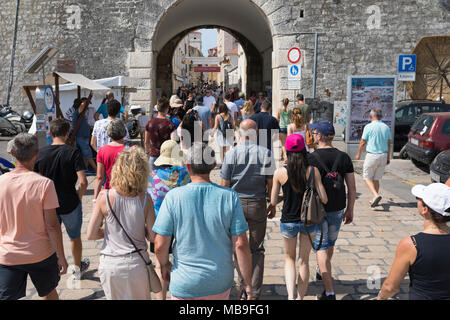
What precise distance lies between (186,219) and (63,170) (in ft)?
6.69

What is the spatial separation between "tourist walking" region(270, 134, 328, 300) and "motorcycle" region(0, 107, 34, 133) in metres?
13.4

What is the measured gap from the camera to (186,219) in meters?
2.75

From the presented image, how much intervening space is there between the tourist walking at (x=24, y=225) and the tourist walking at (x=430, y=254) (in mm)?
2457

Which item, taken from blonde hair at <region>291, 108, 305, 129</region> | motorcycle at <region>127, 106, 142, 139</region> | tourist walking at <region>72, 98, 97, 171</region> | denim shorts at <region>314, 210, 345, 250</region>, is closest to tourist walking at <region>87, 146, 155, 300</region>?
denim shorts at <region>314, 210, 345, 250</region>

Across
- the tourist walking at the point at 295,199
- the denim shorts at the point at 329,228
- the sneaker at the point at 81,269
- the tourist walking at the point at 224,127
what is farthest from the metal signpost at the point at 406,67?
the sneaker at the point at 81,269

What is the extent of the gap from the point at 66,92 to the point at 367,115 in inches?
328

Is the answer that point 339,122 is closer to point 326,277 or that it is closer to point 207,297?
point 326,277

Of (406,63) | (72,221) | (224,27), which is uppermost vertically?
(224,27)

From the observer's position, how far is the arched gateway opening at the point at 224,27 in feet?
55.4

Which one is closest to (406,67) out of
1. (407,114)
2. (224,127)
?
(407,114)

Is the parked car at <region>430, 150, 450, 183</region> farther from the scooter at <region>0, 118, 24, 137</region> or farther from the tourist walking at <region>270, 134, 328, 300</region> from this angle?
the scooter at <region>0, 118, 24, 137</region>

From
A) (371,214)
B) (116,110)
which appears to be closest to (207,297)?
(116,110)

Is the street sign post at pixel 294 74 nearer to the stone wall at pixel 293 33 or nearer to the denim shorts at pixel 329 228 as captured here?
the stone wall at pixel 293 33

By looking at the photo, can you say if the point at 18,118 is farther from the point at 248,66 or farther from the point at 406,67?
the point at 406,67
